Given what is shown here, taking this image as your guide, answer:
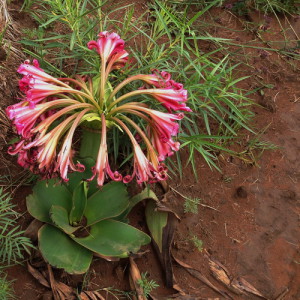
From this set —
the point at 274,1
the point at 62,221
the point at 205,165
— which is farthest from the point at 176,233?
the point at 274,1

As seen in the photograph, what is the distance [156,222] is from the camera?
228 cm

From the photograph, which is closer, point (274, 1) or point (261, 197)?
point (261, 197)

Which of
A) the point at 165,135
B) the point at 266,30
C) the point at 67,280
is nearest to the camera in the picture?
the point at 165,135

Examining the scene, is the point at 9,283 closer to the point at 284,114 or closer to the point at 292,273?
the point at 292,273

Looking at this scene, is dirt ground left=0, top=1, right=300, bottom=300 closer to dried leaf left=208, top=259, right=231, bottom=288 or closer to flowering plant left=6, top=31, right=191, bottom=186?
dried leaf left=208, top=259, right=231, bottom=288

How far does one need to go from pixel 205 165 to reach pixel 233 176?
20 cm

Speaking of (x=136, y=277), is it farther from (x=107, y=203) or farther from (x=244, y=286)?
(x=244, y=286)

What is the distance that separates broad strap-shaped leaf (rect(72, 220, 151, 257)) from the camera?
1.99 m

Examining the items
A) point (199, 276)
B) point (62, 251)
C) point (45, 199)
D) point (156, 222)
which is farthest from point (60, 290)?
point (199, 276)

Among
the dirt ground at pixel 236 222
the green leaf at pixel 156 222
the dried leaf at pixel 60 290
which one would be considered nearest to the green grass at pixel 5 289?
the dirt ground at pixel 236 222

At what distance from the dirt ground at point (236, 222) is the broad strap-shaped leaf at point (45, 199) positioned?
22 centimetres

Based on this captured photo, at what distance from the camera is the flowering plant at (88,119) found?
1778 millimetres

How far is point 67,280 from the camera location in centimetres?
212

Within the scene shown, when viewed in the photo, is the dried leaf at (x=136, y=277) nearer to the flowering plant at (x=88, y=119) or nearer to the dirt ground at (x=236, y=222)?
the dirt ground at (x=236, y=222)
